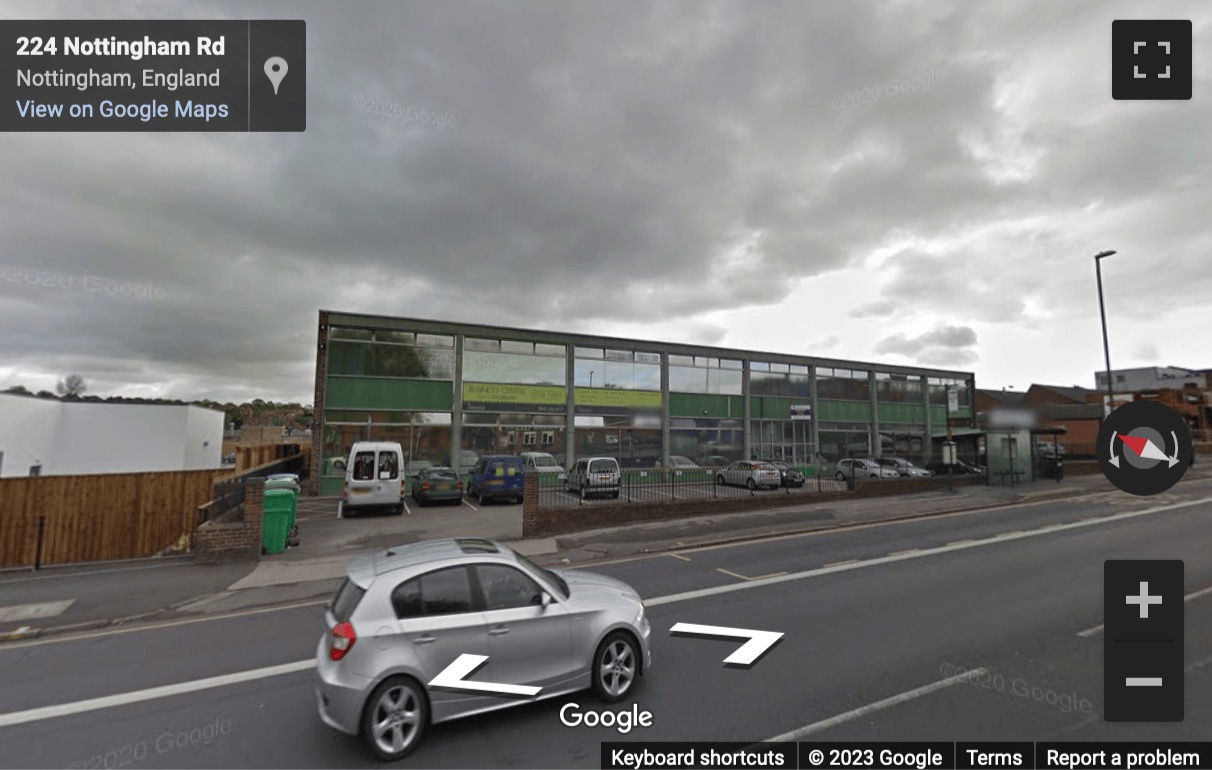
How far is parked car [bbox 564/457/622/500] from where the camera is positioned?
17.0 metres

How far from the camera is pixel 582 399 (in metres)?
29.2

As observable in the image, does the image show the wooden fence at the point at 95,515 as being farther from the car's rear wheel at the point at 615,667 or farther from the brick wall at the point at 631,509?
the car's rear wheel at the point at 615,667

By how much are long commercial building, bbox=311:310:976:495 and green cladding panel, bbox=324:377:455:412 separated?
0.16ft

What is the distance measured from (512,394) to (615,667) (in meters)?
23.1

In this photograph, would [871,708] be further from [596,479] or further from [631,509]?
[596,479]

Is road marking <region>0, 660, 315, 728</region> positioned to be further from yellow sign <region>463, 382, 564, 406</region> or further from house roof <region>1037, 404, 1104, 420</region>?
house roof <region>1037, 404, 1104, 420</region>

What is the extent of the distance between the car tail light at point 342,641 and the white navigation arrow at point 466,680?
74cm

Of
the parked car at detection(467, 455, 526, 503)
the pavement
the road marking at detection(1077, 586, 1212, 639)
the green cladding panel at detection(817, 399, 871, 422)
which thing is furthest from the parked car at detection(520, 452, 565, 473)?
the green cladding panel at detection(817, 399, 871, 422)

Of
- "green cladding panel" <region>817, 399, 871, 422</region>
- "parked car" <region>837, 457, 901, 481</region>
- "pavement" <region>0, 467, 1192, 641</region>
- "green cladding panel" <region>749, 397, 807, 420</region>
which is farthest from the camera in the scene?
"green cladding panel" <region>817, 399, 871, 422</region>

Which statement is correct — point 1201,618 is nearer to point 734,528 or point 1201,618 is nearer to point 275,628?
point 734,528

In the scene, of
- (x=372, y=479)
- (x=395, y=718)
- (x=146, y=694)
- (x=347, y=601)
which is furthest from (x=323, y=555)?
(x=395, y=718)

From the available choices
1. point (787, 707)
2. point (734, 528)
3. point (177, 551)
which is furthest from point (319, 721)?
point (734, 528)

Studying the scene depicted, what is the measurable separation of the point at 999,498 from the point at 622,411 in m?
18.2

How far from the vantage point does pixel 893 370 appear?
4166 cm
